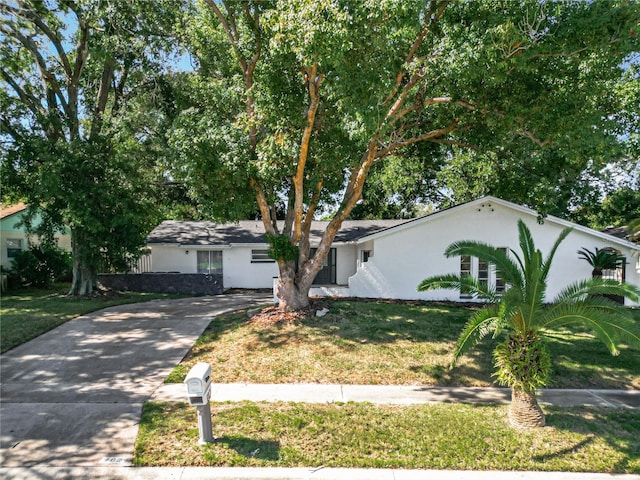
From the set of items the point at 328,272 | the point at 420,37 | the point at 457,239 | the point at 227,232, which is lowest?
the point at 328,272

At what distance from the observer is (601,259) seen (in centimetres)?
1432

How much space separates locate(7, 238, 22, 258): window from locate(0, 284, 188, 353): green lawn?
359 centimetres

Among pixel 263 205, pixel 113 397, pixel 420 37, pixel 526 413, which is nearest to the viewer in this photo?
pixel 526 413

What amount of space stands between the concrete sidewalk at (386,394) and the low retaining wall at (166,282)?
1131 cm

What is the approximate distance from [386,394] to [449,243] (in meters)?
9.46

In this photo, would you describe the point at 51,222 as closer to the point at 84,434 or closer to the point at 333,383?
the point at 84,434

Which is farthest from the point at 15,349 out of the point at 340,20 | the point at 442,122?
the point at 442,122

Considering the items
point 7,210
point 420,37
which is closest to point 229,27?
point 420,37

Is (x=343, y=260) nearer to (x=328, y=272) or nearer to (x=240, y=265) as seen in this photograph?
(x=328, y=272)

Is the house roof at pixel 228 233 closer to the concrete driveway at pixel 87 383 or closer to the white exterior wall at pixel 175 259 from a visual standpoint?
the white exterior wall at pixel 175 259

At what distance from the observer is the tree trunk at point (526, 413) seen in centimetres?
560

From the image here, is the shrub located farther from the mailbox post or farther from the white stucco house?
the mailbox post

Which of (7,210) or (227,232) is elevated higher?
(7,210)

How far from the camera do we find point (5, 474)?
4.56 m
